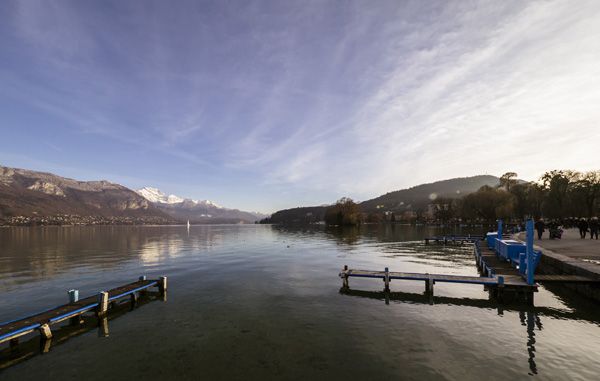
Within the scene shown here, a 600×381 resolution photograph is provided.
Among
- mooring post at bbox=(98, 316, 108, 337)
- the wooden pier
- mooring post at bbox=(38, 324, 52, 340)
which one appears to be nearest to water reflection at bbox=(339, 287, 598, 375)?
the wooden pier

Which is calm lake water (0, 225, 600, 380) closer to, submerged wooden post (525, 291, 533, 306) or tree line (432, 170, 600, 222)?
submerged wooden post (525, 291, 533, 306)

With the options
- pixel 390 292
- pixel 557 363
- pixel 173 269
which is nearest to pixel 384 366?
pixel 557 363

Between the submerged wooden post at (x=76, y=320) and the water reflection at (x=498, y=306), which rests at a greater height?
the submerged wooden post at (x=76, y=320)

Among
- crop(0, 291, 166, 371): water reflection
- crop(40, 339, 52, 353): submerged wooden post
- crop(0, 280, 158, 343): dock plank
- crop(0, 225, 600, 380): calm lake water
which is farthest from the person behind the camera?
crop(40, 339, 52, 353): submerged wooden post

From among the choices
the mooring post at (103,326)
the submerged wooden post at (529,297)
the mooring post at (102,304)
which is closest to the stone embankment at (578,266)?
the submerged wooden post at (529,297)

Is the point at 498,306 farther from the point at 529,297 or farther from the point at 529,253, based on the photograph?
the point at 529,253

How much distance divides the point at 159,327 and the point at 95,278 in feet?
64.4

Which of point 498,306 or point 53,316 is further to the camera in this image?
point 498,306

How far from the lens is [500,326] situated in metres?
15.0

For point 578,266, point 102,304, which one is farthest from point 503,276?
point 102,304

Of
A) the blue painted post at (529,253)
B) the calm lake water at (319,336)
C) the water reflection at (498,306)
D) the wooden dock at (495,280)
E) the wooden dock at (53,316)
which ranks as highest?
the blue painted post at (529,253)

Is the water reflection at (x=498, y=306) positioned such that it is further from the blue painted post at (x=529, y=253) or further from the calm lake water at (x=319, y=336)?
the blue painted post at (x=529, y=253)

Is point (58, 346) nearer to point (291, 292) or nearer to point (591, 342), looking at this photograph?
point (291, 292)

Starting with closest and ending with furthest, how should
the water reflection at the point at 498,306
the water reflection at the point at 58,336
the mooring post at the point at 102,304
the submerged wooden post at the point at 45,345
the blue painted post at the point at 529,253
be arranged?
the water reflection at the point at 58,336, the submerged wooden post at the point at 45,345, the water reflection at the point at 498,306, the mooring post at the point at 102,304, the blue painted post at the point at 529,253
